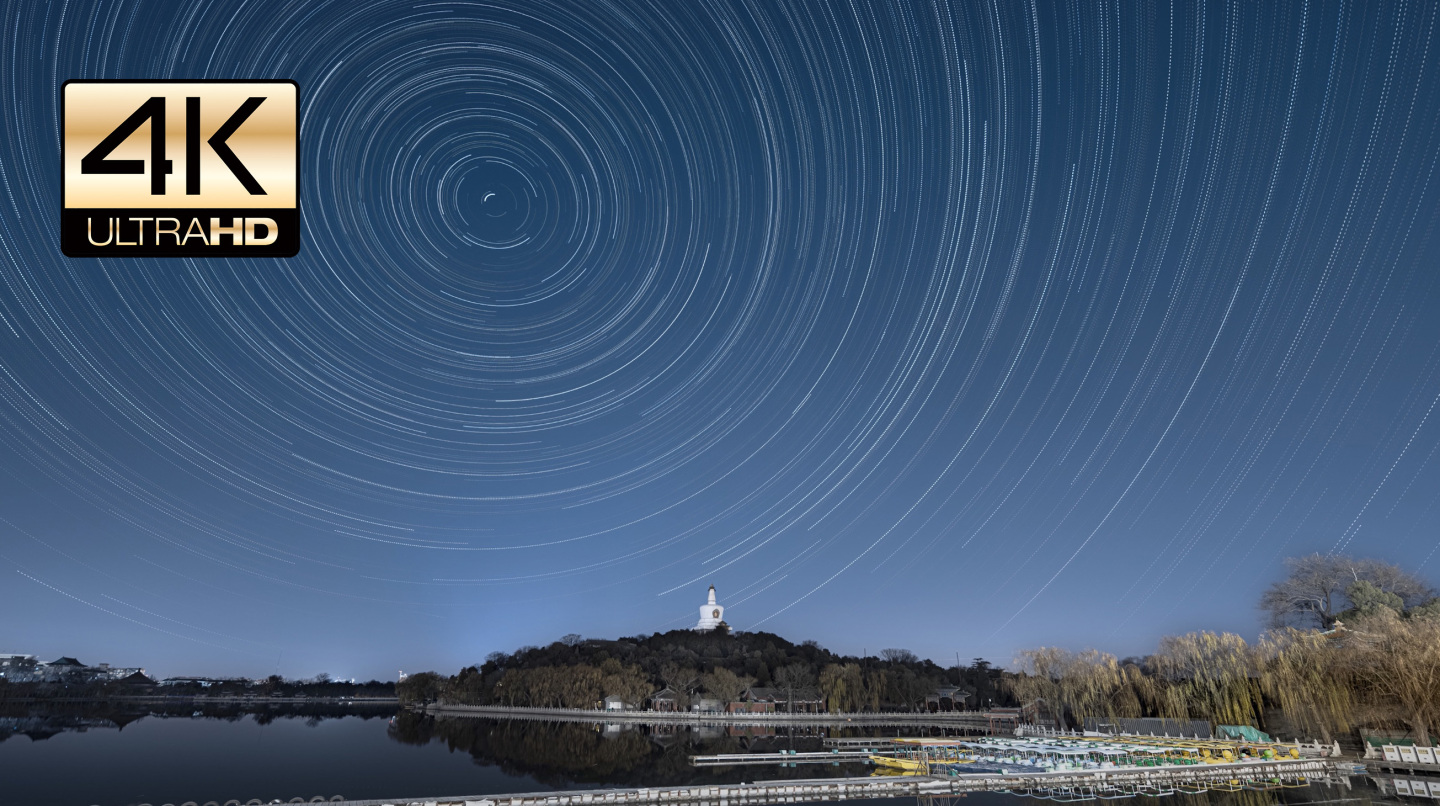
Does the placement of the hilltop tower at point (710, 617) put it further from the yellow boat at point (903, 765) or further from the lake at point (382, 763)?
the yellow boat at point (903, 765)

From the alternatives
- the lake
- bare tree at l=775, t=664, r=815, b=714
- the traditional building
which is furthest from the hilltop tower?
the lake

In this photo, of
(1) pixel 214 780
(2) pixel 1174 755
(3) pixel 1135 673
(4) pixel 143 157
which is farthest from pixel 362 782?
(3) pixel 1135 673

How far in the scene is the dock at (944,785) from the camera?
133 feet

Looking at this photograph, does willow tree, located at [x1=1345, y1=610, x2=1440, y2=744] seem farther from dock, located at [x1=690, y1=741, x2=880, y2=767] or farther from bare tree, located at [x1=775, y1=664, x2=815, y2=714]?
bare tree, located at [x1=775, y1=664, x2=815, y2=714]

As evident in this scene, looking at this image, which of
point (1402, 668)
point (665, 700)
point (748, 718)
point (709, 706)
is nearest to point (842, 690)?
point (748, 718)

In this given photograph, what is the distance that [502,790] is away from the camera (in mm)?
46281

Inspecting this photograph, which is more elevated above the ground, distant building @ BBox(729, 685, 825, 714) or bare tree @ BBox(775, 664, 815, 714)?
bare tree @ BBox(775, 664, 815, 714)

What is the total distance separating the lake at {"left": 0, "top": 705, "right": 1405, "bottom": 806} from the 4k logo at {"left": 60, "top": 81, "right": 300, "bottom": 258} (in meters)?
42.0

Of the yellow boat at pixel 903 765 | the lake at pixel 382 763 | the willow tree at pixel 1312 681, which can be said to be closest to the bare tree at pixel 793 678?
the lake at pixel 382 763

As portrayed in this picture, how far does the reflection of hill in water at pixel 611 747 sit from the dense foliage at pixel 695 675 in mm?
19173

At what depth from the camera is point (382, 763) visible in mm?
61594

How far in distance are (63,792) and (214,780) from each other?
8077mm

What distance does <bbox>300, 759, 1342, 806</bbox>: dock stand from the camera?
40562 millimetres

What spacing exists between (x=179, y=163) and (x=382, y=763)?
222ft
